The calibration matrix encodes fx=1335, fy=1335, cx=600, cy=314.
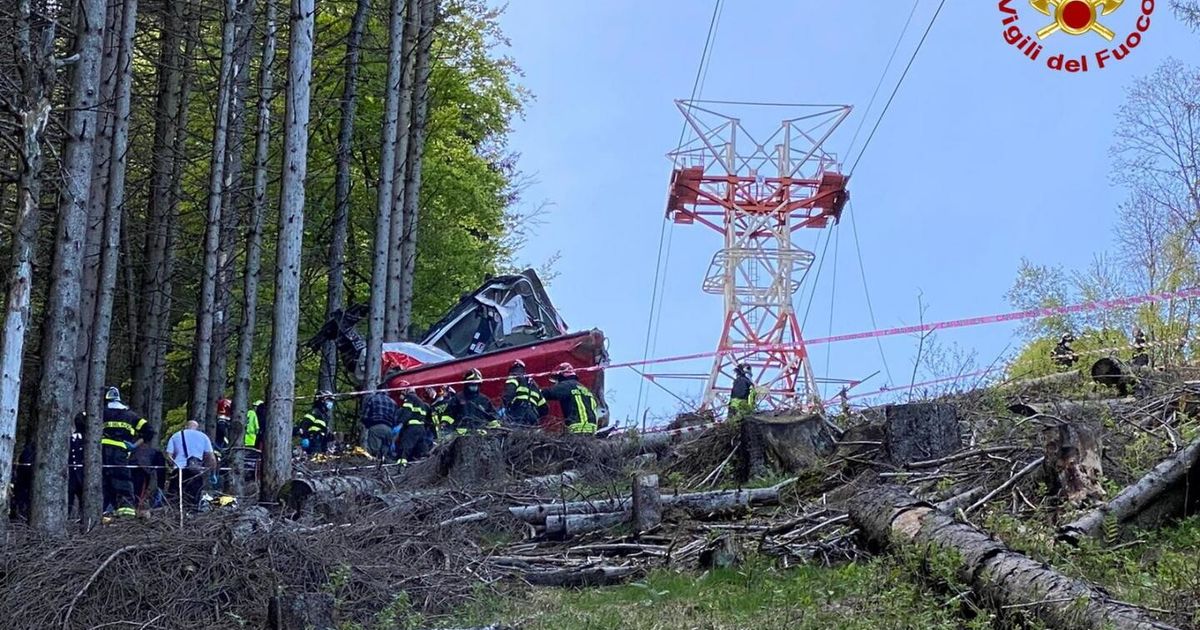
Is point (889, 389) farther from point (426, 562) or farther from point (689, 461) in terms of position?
point (426, 562)

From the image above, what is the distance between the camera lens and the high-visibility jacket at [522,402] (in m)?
16.6

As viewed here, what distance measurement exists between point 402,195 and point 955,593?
19104mm

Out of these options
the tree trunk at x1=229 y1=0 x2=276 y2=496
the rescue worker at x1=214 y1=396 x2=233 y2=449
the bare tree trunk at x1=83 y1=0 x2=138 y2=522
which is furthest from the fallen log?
the rescue worker at x1=214 y1=396 x2=233 y2=449

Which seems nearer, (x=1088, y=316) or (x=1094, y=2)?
(x=1094, y=2)

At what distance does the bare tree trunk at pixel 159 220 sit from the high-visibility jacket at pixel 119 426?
14.9 ft

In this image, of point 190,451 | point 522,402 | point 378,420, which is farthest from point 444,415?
point 190,451

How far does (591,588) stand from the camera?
9000 millimetres

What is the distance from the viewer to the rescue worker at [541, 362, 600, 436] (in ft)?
53.5

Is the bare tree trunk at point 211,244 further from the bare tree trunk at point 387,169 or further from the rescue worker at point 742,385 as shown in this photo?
the rescue worker at point 742,385

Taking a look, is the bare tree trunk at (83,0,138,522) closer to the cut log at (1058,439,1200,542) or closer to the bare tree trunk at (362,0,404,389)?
the bare tree trunk at (362,0,404,389)

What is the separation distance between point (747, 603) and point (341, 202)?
682 inches

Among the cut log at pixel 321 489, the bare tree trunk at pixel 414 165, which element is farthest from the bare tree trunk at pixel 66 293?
the bare tree trunk at pixel 414 165

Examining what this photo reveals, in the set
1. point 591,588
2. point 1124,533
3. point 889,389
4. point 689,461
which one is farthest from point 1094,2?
point 591,588

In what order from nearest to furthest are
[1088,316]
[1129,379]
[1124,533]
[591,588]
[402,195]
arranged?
[1124,533] → [591,588] → [1129,379] → [1088,316] → [402,195]
